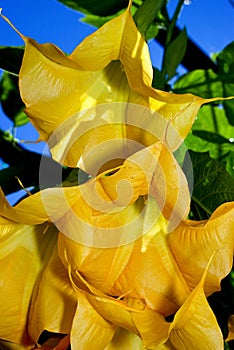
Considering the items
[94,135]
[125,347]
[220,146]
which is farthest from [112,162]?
[220,146]

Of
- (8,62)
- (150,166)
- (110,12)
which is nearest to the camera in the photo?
(150,166)

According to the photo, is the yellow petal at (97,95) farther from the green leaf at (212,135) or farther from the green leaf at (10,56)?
the green leaf at (212,135)

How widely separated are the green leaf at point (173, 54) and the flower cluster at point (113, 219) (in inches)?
9.4

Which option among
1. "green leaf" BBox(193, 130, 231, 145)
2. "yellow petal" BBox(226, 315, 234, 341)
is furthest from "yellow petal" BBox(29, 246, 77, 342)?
"green leaf" BBox(193, 130, 231, 145)

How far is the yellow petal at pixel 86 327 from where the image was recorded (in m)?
0.34

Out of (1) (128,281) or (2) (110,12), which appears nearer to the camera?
(1) (128,281)

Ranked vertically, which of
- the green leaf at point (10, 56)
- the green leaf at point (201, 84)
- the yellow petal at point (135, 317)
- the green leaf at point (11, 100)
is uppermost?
the green leaf at point (10, 56)

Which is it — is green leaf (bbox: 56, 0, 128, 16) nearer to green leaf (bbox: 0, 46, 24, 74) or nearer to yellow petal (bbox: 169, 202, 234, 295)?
green leaf (bbox: 0, 46, 24, 74)

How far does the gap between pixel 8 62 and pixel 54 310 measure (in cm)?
20

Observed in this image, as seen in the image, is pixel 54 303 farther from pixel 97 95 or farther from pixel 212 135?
pixel 212 135

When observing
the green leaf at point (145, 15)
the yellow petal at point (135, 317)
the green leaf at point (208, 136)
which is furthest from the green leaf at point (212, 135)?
the yellow petal at point (135, 317)

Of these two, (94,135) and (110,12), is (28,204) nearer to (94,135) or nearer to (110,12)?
(94,135)

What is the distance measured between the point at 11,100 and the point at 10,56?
0.96ft

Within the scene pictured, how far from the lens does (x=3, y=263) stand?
1.31ft
